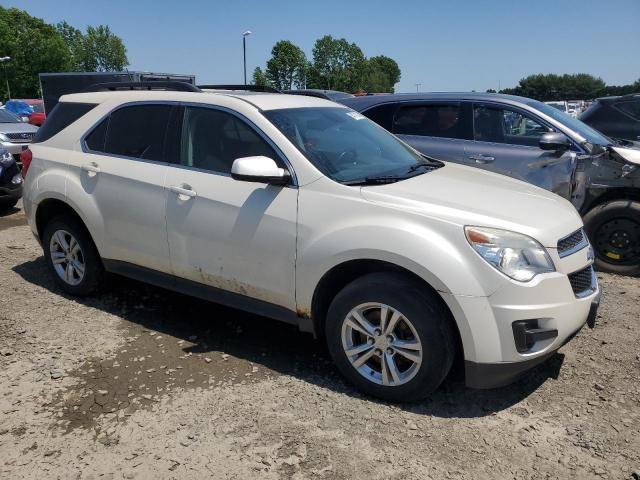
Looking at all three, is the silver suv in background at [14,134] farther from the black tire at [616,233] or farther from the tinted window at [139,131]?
the black tire at [616,233]

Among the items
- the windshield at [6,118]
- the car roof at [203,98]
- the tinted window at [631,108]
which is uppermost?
the car roof at [203,98]

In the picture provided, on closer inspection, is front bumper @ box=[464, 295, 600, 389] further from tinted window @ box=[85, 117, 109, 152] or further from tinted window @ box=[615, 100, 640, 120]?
tinted window @ box=[615, 100, 640, 120]

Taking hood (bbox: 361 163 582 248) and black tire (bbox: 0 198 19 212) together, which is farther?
black tire (bbox: 0 198 19 212)

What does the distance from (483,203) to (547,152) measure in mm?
2882

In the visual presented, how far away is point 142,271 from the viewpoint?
4.12 metres

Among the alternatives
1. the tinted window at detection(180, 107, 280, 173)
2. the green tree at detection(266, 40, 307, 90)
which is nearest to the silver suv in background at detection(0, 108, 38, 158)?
the tinted window at detection(180, 107, 280, 173)

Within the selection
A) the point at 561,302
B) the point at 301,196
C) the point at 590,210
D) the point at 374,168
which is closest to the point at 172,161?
the point at 301,196

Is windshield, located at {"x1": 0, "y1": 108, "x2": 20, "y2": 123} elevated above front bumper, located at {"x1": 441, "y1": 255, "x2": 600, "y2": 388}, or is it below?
above

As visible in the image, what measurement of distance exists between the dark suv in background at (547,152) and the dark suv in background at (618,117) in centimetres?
182

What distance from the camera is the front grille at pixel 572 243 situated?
9.76 ft

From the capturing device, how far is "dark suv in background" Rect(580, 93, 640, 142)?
7672mm

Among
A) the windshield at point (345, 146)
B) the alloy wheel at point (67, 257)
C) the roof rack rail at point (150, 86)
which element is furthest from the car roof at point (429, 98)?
the alloy wheel at point (67, 257)

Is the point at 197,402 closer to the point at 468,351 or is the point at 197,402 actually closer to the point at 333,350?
the point at 333,350

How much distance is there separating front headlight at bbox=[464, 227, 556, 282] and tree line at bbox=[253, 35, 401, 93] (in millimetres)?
61197
